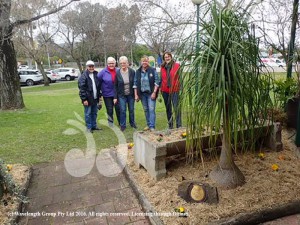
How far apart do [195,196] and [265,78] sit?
1.34m

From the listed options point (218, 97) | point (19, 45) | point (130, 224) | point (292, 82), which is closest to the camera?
point (218, 97)

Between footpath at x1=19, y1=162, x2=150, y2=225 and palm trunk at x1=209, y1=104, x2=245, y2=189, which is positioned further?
palm trunk at x1=209, y1=104, x2=245, y2=189

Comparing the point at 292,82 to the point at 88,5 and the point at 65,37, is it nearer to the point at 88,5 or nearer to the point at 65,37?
the point at 65,37

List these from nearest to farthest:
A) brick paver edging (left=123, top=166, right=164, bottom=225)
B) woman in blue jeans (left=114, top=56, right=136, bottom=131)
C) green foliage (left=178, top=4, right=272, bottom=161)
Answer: green foliage (left=178, top=4, right=272, bottom=161) < brick paver edging (left=123, top=166, right=164, bottom=225) < woman in blue jeans (left=114, top=56, right=136, bottom=131)

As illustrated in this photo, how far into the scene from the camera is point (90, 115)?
5570mm

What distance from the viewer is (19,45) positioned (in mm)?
20250

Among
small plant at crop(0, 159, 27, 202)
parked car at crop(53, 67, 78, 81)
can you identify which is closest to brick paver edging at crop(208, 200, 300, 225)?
small plant at crop(0, 159, 27, 202)

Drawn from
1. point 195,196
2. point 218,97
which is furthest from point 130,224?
point 218,97

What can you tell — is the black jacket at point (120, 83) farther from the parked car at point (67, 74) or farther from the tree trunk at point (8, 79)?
the parked car at point (67, 74)

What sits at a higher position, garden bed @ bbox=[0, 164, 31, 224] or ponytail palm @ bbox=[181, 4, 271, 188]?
ponytail palm @ bbox=[181, 4, 271, 188]

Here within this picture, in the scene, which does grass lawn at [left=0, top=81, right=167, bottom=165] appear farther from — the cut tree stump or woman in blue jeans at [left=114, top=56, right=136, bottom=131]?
the cut tree stump

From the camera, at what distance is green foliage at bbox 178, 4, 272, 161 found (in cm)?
236

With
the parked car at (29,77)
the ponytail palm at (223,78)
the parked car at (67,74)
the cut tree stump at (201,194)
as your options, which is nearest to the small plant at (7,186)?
the cut tree stump at (201,194)

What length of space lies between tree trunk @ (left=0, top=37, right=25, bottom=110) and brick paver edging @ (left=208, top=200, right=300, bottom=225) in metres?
7.96
